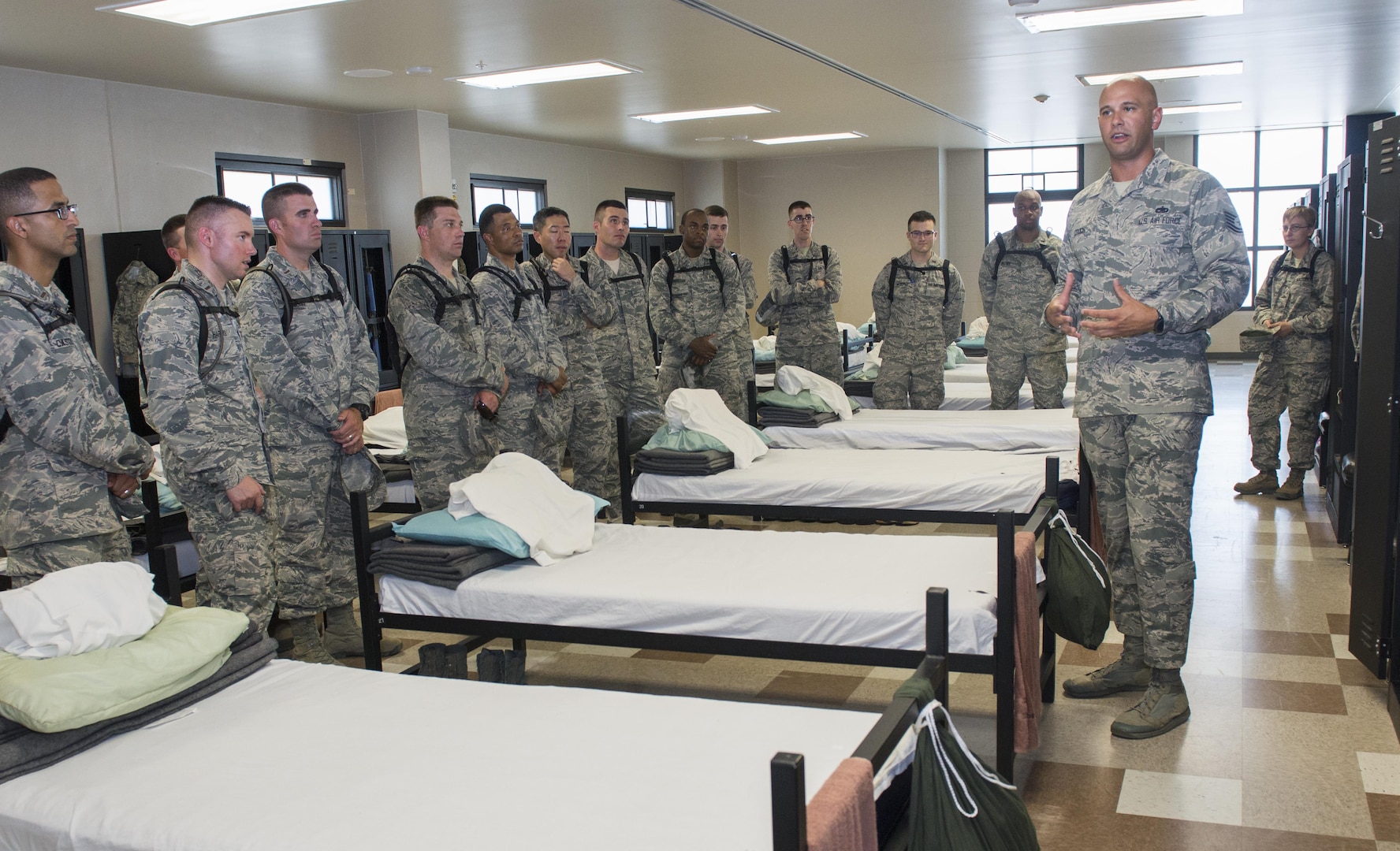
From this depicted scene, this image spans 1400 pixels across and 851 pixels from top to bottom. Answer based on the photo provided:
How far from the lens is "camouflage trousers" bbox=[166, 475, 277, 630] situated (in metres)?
3.36

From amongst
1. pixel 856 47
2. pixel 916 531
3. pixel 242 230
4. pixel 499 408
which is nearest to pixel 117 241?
pixel 499 408

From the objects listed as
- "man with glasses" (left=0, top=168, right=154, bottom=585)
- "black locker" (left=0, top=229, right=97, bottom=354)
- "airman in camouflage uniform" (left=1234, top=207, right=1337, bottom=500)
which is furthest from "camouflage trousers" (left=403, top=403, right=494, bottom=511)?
"airman in camouflage uniform" (left=1234, top=207, right=1337, bottom=500)

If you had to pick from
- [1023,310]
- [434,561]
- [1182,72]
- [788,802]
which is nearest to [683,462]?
[434,561]

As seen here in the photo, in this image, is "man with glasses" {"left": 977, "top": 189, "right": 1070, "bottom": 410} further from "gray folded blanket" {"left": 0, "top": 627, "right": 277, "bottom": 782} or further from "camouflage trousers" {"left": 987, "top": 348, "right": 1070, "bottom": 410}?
"gray folded blanket" {"left": 0, "top": 627, "right": 277, "bottom": 782}

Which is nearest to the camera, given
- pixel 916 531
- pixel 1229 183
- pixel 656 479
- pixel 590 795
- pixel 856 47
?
pixel 590 795

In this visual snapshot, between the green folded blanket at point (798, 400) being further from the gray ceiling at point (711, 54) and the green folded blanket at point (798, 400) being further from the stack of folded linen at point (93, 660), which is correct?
the stack of folded linen at point (93, 660)

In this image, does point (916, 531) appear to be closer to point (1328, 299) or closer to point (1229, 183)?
point (1328, 299)

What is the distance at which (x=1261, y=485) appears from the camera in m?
6.59

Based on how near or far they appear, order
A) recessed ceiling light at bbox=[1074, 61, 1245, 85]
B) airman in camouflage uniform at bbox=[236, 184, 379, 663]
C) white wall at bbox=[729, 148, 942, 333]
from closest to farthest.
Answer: airman in camouflage uniform at bbox=[236, 184, 379, 663], recessed ceiling light at bbox=[1074, 61, 1245, 85], white wall at bbox=[729, 148, 942, 333]

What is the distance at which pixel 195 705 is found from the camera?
8.12 ft

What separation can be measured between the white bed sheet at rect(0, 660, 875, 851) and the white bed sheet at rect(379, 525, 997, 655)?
579 mm

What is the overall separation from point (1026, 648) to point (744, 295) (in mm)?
4499

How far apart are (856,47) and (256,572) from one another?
5.13 metres

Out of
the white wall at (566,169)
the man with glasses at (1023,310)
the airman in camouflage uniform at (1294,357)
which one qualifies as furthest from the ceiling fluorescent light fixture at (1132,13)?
the white wall at (566,169)
